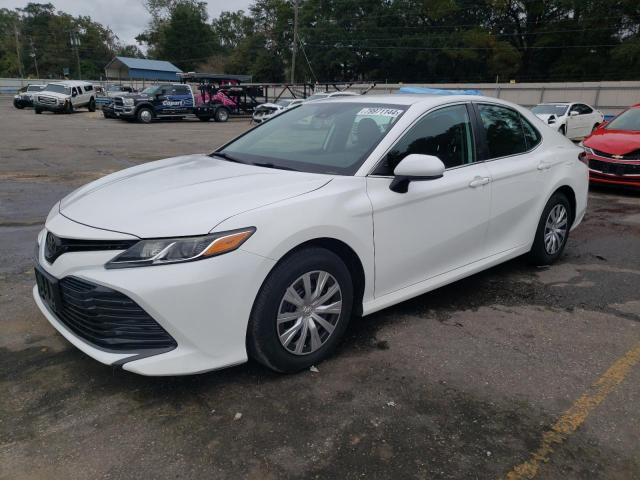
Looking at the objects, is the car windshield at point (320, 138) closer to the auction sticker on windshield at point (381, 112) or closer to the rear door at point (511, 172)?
the auction sticker on windshield at point (381, 112)

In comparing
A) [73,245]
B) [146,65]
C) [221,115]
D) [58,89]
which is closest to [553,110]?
[221,115]

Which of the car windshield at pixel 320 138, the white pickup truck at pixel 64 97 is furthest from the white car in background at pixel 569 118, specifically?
the white pickup truck at pixel 64 97

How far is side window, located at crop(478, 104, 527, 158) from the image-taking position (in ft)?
13.8

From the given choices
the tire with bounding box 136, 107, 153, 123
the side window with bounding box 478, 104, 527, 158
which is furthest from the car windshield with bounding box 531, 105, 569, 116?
the tire with bounding box 136, 107, 153, 123

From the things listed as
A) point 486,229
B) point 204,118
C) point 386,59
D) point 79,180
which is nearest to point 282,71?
point 386,59

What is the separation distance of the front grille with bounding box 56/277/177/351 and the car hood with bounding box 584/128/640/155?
839cm

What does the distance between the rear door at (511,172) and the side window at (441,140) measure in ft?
0.71

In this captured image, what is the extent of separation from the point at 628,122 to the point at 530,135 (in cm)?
598

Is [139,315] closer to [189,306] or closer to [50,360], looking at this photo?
[189,306]

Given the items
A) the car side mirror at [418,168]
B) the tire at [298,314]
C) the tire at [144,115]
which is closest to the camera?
the tire at [298,314]

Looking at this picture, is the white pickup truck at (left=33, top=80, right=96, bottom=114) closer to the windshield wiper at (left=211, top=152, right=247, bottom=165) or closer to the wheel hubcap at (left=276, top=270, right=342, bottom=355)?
the windshield wiper at (left=211, top=152, right=247, bottom=165)

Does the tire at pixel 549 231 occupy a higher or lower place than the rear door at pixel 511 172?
lower

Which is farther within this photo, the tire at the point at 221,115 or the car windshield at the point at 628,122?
the tire at the point at 221,115

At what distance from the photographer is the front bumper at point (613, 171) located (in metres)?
8.45
